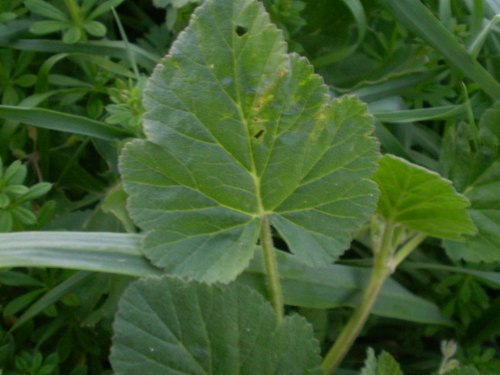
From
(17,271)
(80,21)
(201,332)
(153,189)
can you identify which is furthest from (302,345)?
(80,21)

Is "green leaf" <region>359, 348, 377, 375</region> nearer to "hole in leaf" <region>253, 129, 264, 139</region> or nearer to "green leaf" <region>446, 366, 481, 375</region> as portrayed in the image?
"green leaf" <region>446, 366, 481, 375</region>

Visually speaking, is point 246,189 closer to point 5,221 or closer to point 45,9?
point 5,221

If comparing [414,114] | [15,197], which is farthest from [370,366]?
[15,197]

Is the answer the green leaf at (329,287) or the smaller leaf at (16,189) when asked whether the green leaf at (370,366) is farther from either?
the smaller leaf at (16,189)

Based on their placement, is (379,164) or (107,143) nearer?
(379,164)

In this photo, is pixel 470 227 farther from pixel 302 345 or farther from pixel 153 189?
pixel 153 189

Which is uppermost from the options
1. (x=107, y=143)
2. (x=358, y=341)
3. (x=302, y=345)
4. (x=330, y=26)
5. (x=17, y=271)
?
(x=330, y=26)
